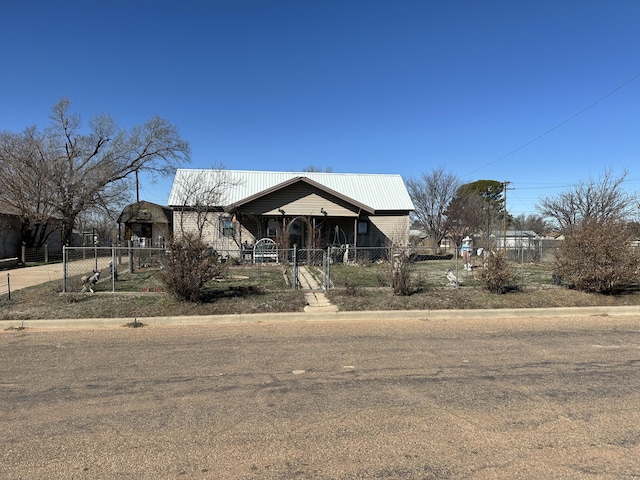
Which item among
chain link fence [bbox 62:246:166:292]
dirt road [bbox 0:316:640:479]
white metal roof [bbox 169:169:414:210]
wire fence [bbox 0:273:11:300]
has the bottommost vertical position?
dirt road [bbox 0:316:640:479]

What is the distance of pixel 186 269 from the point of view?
922 centimetres

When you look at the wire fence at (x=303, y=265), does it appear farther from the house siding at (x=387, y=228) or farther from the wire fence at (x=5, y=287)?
the house siding at (x=387, y=228)

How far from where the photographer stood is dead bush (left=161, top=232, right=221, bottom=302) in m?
9.20

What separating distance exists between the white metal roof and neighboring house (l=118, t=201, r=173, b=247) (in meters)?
7.57

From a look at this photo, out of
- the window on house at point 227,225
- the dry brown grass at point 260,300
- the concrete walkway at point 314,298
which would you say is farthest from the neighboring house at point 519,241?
the window on house at point 227,225

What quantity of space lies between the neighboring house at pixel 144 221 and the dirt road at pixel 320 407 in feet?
89.3

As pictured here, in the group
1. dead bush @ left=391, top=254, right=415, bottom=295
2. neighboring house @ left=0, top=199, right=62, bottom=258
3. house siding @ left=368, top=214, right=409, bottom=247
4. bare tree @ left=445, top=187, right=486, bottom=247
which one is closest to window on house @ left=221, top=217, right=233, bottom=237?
house siding @ left=368, top=214, right=409, bottom=247

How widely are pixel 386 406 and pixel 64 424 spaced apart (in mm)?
2925

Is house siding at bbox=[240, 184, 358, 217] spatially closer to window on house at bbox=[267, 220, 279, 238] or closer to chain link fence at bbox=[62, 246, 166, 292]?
window on house at bbox=[267, 220, 279, 238]

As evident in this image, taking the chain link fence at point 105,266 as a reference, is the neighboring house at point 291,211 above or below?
above

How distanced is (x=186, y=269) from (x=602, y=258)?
9.98m

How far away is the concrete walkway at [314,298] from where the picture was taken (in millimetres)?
9058

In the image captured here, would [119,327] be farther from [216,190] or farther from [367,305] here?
[216,190]

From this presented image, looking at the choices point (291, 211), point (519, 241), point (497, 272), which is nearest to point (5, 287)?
point (291, 211)
